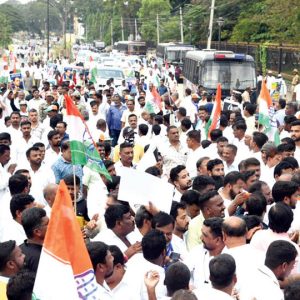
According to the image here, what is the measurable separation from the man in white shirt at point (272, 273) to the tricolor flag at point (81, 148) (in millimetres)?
2626

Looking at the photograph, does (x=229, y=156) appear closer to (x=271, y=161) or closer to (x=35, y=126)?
(x=271, y=161)

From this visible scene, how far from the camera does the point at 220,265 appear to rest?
4777 mm

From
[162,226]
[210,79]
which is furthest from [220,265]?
[210,79]

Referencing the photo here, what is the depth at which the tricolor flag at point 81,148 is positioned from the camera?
733 cm

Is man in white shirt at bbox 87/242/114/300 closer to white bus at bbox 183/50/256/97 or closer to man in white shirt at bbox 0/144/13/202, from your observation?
man in white shirt at bbox 0/144/13/202

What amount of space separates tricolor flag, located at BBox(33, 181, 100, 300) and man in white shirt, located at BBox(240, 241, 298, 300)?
3.37ft

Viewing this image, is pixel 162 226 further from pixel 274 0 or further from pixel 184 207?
pixel 274 0

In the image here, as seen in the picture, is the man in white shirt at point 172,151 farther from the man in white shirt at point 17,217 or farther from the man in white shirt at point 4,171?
the man in white shirt at point 17,217

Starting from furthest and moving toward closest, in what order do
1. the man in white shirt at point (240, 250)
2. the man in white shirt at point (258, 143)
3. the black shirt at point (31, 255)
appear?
the man in white shirt at point (258, 143), the black shirt at point (31, 255), the man in white shirt at point (240, 250)

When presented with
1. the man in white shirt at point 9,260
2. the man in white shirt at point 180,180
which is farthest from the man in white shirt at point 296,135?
the man in white shirt at point 9,260

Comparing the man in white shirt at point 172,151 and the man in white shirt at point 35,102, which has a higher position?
the man in white shirt at point 172,151

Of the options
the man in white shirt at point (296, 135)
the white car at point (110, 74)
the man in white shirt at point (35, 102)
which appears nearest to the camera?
the man in white shirt at point (296, 135)

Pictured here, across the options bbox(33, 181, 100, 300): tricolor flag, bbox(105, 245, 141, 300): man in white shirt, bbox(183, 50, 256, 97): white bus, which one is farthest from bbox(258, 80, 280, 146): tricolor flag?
bbox(183, 50, 256, 97): white bus

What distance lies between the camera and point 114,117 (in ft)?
46.8
